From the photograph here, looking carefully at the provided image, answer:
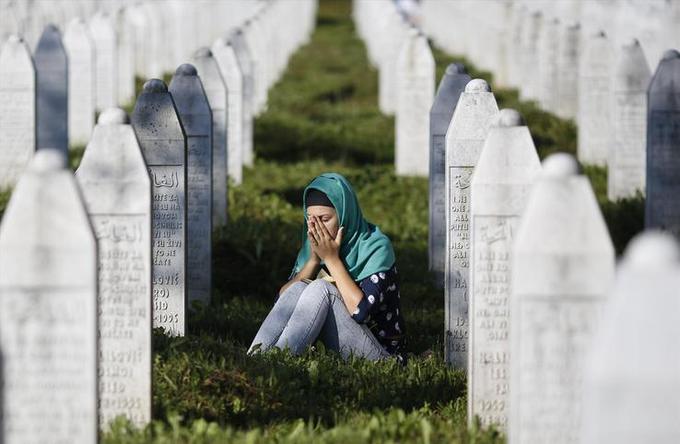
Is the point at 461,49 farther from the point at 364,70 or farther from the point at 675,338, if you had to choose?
the point at 675,338

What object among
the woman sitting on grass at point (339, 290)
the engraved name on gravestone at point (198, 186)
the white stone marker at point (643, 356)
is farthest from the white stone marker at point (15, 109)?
the white stone marker at point (643, 356)

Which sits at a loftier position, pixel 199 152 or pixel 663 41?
pixel 663 41

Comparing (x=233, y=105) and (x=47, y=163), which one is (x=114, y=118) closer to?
(x=47, y=163)

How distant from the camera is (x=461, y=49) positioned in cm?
3453

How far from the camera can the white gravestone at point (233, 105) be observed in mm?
15016

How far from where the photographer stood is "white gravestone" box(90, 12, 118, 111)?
19.4 meters

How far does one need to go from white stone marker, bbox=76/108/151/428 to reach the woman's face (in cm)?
181

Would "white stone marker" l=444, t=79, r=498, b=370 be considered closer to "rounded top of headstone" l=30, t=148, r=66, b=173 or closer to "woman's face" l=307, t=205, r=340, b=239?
"woman's face" l=307, t=205, r=340, b=239

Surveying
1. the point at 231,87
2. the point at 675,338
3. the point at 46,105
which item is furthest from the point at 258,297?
the point at 675,338

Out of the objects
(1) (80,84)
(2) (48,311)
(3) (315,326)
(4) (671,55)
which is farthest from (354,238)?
(1) (80,84)

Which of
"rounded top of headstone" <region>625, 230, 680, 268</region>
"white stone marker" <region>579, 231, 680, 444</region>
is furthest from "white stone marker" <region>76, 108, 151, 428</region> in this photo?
"rounded top of headstone" <region>625, 230, 680, 268</region>

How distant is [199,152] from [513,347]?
5.28 m

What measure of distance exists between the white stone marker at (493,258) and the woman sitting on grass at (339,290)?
1379 mm

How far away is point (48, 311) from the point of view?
588 centimetres
